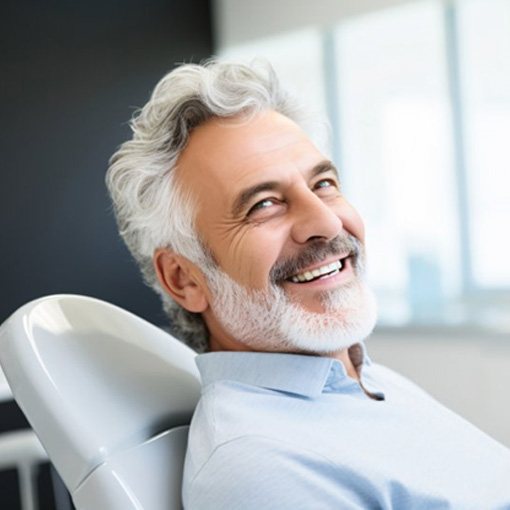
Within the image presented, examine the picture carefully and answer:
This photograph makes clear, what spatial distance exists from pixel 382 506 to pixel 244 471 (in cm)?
18

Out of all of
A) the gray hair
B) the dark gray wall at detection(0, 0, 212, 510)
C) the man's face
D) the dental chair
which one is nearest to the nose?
the man's face

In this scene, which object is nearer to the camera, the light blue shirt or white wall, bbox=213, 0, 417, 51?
the light blue shirt

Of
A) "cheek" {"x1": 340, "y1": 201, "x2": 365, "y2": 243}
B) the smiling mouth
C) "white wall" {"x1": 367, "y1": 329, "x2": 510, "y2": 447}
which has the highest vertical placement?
"cheek" {"x1": 340, "y1": 201, "x2": 365, "y2": 243}

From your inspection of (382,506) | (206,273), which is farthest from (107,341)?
(382,506)

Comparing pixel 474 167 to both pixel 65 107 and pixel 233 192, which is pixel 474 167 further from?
pixel 233 192

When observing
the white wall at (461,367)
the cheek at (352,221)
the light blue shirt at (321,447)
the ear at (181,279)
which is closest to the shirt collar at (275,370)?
the light blue shirt at (321,447)

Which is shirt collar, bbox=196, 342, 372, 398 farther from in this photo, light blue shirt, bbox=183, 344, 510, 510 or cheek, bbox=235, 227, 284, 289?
cheek, bbox=235, 227, 284, 289

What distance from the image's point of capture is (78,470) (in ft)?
3.60

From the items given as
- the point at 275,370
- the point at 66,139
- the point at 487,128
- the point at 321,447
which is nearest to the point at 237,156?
the point at 275,370

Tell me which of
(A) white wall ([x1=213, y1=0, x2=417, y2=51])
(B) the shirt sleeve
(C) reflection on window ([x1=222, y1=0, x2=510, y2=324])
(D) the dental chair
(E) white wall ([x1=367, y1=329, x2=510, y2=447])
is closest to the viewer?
(B) the shirt sleeve

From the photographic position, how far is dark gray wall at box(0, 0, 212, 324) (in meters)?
3.65

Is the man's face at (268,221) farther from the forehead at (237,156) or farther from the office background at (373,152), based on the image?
the office background at (373,152)

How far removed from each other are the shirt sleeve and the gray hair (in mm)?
363

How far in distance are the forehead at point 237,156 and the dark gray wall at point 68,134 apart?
2.47 m
